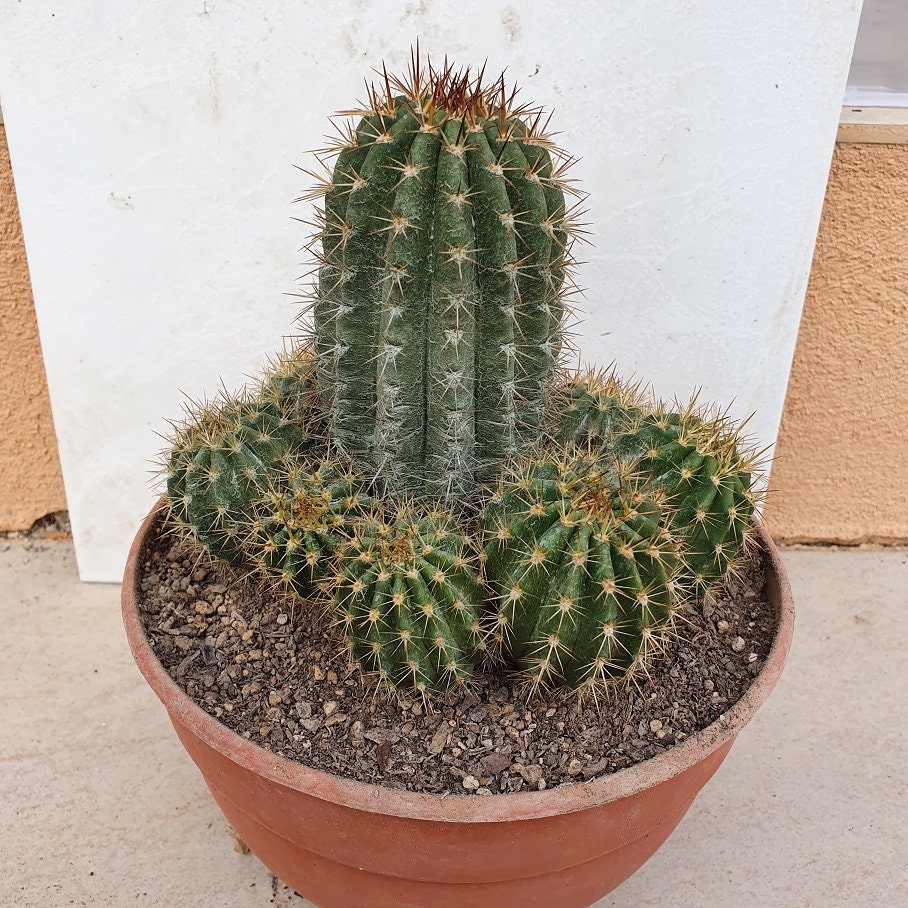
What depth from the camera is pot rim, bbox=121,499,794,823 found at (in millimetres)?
976

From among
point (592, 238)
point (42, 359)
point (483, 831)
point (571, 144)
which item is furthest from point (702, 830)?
point (42, 359)

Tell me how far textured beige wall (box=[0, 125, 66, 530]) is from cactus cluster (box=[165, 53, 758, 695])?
0.84 metres

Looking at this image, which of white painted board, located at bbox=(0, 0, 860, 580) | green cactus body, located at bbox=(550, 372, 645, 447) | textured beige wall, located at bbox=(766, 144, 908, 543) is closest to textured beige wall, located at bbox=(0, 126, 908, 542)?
textured beige wall, located at bbox=(766, 144, 908, 543)

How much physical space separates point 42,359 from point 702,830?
5.10 ft

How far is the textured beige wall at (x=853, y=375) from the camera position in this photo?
1.79 metres

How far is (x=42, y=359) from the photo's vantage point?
1931 mm

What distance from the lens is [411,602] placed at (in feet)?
3.29

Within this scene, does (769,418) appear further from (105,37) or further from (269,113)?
(105,37)

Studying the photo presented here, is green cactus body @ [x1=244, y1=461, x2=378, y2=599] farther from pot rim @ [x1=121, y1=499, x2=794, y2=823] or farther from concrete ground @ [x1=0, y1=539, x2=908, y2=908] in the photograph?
concrete ground @ [x1=0, y1=539, x2=908, y2=908]

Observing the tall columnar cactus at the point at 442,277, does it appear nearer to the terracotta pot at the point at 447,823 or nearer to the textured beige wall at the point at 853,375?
the terracotta pot at the point at 447,823

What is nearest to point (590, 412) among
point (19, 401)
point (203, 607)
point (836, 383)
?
point (203, 607)

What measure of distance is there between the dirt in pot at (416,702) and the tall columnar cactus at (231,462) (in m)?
0.11

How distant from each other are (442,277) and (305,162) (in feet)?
2.39

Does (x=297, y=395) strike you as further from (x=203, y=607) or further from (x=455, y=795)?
(x=455, y=795)
